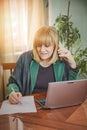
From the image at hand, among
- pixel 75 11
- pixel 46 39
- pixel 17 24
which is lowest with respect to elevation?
pixel 46 39

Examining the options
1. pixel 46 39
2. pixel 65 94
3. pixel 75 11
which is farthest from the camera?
pixel 75 11

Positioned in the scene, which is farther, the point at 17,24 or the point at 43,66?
the point at 17,24

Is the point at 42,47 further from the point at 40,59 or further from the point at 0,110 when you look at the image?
the point at 0,110

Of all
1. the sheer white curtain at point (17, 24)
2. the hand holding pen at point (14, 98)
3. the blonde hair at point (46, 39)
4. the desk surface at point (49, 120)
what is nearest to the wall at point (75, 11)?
the sheer white curtain at point (17, 24)

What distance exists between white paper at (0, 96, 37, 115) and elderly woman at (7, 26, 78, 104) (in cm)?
31

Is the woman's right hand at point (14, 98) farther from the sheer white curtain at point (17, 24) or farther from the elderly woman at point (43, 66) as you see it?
the sheer white curtain at point (17, 24)

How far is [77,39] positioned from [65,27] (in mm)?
273

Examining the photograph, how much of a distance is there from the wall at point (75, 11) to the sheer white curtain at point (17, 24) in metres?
0.19

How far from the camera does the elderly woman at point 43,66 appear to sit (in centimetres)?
182

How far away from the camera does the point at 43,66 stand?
1.88 m

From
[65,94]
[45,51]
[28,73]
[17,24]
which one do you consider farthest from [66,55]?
[17,24]

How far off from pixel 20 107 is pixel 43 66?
1.82ft

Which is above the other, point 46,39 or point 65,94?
point 46,39

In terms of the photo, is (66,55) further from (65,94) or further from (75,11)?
(75,11)
